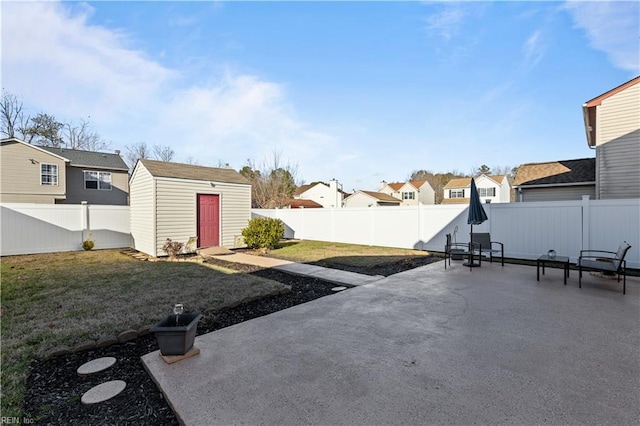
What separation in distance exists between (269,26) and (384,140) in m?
11.7

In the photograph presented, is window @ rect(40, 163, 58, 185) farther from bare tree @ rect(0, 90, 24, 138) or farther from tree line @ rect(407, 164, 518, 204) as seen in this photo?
tree line @ rect(407, 164, 518, 204)

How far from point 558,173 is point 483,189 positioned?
1985cm

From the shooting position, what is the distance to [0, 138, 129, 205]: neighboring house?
1506 centimetres

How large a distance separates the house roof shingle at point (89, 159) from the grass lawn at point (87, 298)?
38.0 feet

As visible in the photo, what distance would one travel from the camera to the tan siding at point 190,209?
10109mm

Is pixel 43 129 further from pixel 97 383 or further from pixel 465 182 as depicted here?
pixel 465 182

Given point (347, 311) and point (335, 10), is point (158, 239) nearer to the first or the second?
point (347, 311)

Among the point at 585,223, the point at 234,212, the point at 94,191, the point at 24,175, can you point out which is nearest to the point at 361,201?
the point at 234,212

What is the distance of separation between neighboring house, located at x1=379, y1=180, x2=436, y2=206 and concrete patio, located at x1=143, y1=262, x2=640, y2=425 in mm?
37619

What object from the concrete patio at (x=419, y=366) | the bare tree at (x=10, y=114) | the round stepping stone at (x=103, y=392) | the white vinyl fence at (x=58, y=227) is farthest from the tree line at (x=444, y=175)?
the bare tree at (x=10, y=114)

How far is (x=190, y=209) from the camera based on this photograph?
10.9 meters

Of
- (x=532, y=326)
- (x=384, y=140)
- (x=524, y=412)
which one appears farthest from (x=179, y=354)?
(x=384, y=140)

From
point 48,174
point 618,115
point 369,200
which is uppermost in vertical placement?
point 618,115

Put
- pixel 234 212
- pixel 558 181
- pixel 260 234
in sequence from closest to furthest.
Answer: pixel 260 234 < pixel 234 212 < pixel 558 181
